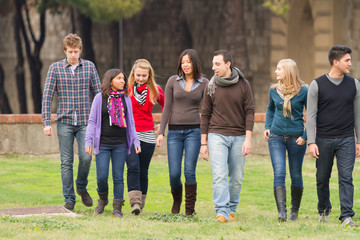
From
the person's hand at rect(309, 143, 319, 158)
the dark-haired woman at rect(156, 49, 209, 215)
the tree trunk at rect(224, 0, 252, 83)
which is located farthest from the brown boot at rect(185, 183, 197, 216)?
the tree trunk at rect(224, 0, 252, 83)

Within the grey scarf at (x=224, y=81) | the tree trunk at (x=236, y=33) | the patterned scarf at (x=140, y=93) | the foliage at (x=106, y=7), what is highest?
the foliage at (x=106, y=7)

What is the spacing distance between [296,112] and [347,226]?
4.46ft

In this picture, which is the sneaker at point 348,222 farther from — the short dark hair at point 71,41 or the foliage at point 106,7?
the foliage at point 106,7

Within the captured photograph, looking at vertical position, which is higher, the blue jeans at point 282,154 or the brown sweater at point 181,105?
the brown sweater at point 181,105

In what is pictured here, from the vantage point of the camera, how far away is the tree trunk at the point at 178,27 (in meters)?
25.1

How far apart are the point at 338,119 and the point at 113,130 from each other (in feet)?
8.14

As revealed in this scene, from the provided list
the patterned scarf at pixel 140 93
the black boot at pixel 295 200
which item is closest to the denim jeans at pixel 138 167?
the patterned scarf at pixel 140 93

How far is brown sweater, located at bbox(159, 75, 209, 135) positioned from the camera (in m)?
8.80

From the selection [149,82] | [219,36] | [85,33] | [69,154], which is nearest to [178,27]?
[219,36]

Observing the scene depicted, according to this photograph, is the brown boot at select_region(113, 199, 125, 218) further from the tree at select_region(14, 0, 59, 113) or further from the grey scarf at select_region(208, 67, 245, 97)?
the tree at select_region(14, 0, 59, 113)

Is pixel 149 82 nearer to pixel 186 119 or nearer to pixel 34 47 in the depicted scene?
pixel 186 119

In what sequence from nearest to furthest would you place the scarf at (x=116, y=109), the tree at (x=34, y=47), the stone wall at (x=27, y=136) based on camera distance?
the scarf at (x=116, y=109) < the stone wall at (x=27, y=136) < the tree at (x=34, y=47)

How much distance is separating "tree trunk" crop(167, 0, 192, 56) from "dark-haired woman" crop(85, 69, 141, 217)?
16.2 m

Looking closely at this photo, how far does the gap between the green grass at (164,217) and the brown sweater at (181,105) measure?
108cm
